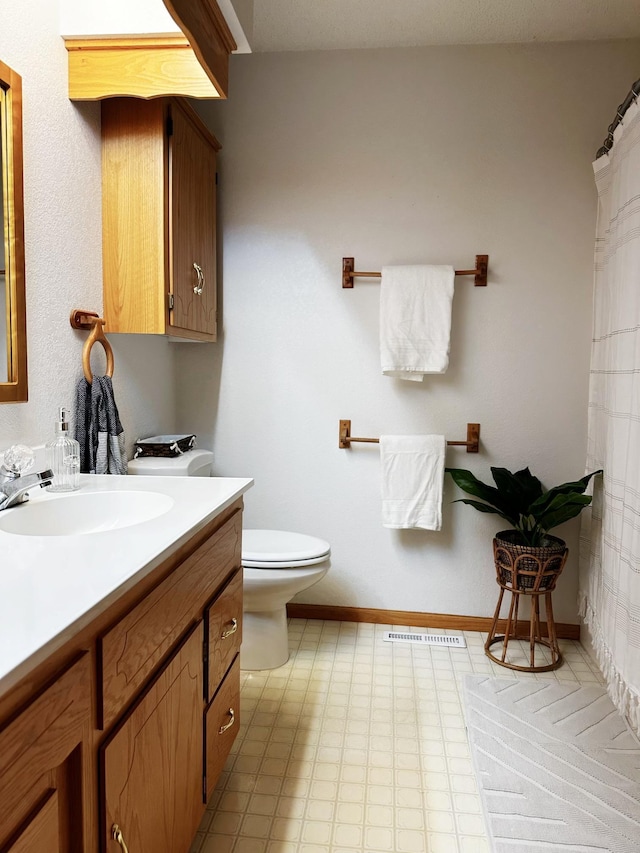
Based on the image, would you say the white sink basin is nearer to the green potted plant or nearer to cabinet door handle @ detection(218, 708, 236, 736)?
cabinet door handle @ detection(218, 708, 236, 736)

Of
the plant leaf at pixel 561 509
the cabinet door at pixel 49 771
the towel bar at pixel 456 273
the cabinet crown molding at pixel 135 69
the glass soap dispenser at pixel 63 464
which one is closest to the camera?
the cabinet door at pixel 49 771

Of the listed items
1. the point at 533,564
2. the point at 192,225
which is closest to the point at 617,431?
the point at 533,564

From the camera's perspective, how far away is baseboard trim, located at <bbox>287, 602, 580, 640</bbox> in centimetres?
264

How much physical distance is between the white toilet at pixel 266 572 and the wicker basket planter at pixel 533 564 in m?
0.69

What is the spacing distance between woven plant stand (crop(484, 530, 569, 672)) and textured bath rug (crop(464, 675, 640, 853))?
152 millimetres

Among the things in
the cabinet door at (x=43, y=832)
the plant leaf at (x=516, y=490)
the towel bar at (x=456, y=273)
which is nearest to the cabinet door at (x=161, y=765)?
the cabinet door at (x=43, y=832)

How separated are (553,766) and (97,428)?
1.63 m

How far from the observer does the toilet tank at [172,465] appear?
7.00ft

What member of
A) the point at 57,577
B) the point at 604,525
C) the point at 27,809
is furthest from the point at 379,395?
the point at 27,809

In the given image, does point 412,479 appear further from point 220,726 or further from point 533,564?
point 220,726

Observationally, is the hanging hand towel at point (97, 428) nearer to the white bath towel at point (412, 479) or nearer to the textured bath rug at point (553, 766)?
the white bath towel at point (412, 479)

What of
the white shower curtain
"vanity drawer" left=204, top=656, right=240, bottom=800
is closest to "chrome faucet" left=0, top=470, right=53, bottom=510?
"vanity drawer" left=204, top=656, right=240, bottom=800

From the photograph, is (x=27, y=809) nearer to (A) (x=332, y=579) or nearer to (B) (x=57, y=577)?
(B) (x=57, y=577)

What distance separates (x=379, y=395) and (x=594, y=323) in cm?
91
